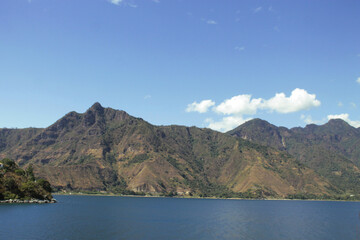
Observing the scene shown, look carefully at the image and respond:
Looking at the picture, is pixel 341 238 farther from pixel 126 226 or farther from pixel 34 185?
pixel 34 185

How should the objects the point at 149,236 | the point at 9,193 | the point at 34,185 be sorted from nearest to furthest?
1. the point at 149,236
2. the point at 9,193
3. the point at 34,185

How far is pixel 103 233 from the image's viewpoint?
93750 mm

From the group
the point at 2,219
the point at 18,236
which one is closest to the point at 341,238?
the point at 18,236

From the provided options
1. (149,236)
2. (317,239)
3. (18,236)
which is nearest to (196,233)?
(149,236)

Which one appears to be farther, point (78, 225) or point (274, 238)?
point (78, 225)

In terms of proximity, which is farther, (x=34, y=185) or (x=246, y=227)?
(x=34, y=185)

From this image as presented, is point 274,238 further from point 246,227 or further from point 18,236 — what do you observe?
point 18,236

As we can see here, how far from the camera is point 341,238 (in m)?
102

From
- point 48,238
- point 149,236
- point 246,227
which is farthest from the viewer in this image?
point 246,227

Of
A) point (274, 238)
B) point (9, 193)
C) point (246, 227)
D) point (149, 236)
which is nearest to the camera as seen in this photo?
point (149, 236)

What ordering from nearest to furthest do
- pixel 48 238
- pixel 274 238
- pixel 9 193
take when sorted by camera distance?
1. pixel 48 238
2. pixel 274 238
3. pixel 9 193

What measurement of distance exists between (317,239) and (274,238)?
13892mm

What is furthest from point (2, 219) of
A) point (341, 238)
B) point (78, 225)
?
point (341, 238)

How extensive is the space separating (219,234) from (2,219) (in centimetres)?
7333
